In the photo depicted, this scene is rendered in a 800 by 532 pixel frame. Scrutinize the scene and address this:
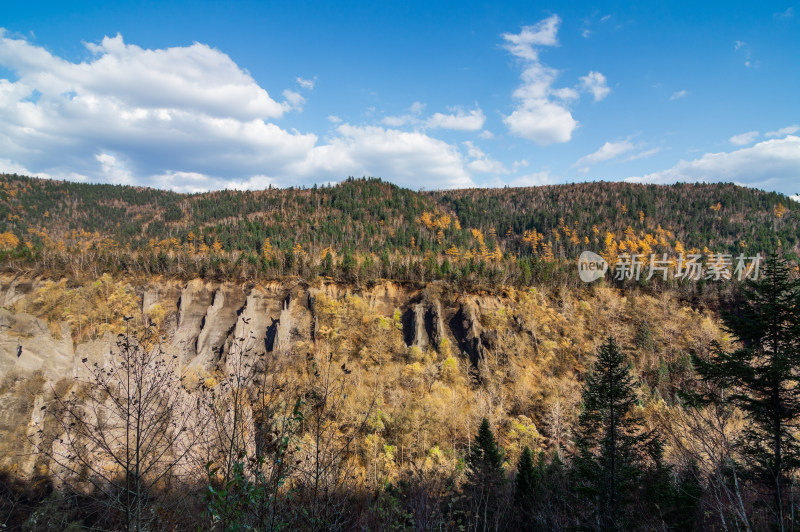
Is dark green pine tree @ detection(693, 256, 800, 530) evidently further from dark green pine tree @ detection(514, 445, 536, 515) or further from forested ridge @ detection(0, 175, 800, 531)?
dark green pine tree @ detection(514, 445, 536, 515)

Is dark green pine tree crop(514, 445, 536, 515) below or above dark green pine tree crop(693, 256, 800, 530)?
below

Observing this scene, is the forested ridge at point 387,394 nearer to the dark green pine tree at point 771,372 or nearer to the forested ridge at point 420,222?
the dark green pine tree at point 771,372

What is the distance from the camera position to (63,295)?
54375mm

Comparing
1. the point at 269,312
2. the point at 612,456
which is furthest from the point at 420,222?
the point at 612,456

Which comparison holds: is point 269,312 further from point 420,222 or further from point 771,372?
point 420,222

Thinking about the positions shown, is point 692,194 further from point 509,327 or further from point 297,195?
point 297,195

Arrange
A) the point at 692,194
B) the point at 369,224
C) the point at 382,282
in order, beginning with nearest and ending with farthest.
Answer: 1. the point at 382,282
2. the point at 369,224
3. the point at 692,194

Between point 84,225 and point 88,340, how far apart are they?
171 m

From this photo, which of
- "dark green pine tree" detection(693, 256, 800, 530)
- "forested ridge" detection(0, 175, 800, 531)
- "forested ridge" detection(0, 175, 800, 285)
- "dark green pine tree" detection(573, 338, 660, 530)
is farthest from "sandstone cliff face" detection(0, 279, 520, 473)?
"dark green pine tree" detection(693, 256, 800, 530)

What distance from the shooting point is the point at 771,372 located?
11195 millimetres

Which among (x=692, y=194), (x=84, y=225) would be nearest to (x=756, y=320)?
(x=692, y=194)

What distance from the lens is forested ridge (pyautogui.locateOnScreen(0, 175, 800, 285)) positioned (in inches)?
4491

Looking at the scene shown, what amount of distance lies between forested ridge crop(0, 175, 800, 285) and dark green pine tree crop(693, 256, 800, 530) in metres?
76.8

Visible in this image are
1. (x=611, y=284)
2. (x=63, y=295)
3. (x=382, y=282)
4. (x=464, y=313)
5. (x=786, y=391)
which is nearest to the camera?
(x=786, y=391)
